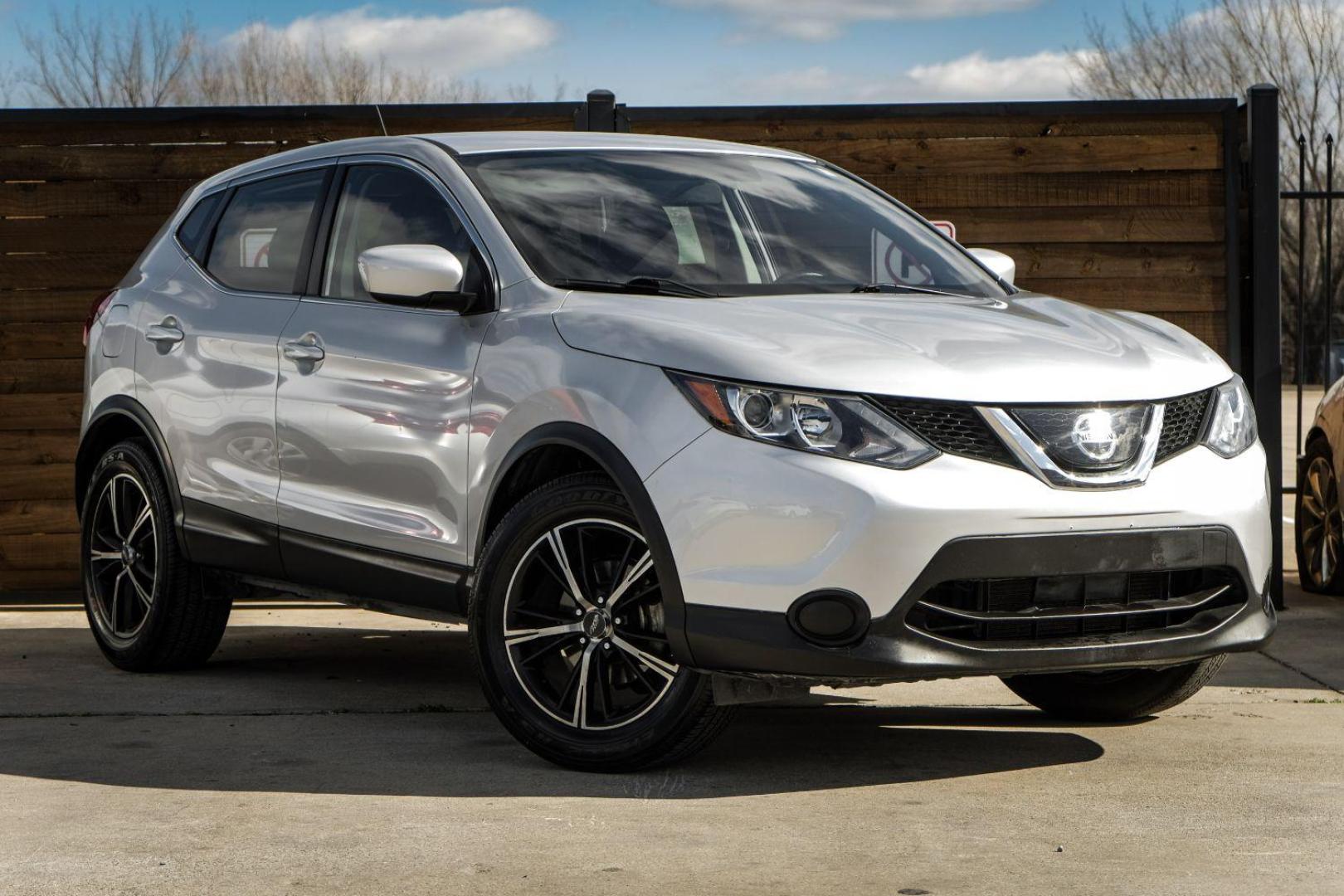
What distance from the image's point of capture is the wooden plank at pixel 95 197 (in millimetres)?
9422

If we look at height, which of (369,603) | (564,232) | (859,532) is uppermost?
(564,232)

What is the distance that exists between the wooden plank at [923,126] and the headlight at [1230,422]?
3977mm

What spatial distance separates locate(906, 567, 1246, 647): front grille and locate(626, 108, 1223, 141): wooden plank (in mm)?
4520

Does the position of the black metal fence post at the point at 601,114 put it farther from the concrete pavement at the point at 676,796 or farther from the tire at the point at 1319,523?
the tire at the point at 1319,523

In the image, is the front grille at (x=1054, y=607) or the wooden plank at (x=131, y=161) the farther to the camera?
the wooden plank at (x=131, y=161)

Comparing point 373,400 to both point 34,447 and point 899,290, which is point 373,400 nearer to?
point 899,290

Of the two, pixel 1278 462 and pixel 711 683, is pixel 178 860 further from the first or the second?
pixel 1278 462

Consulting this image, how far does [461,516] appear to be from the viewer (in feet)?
18.1

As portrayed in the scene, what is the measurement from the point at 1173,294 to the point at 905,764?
4381 millimetres

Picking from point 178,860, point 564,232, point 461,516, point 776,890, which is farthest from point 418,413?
point 776,890

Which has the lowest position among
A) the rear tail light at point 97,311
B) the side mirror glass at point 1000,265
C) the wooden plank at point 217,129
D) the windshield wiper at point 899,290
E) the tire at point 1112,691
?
the tire at point 1112,691

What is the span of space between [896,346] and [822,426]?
36cm

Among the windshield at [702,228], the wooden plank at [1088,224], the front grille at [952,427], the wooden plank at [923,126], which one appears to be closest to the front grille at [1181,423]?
the front grille at [952,427]

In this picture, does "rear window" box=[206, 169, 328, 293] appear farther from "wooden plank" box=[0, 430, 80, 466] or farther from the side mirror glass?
"wooden plank" box=[0, 430, 80, 466]
